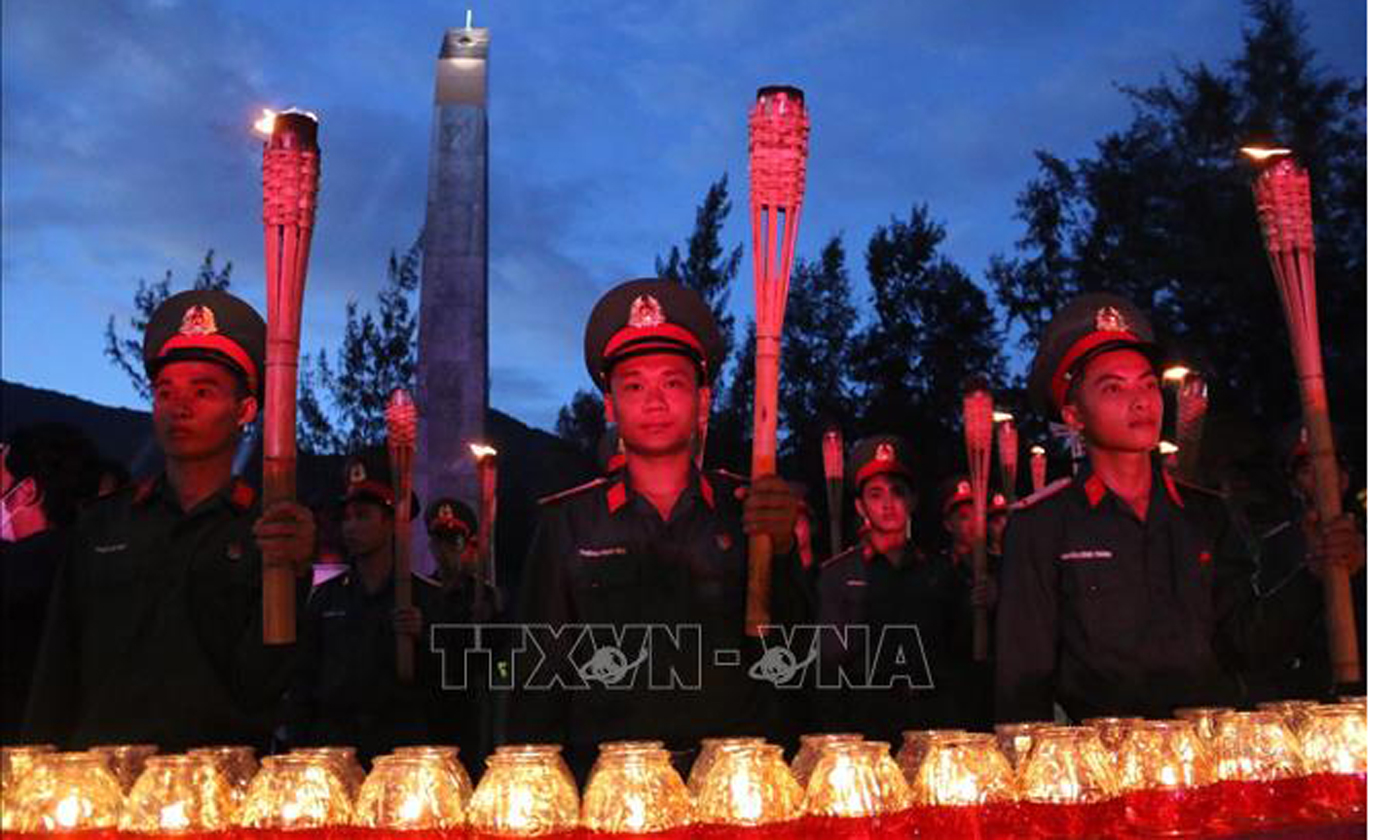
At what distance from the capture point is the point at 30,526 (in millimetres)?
4094

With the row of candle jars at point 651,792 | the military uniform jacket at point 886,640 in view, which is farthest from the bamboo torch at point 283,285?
the military uniform jacket at point 886,640

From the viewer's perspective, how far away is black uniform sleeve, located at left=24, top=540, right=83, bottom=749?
11.6 feet

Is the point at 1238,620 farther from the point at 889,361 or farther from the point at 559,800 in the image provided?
the point at 889,361

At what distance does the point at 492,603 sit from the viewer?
7004mm

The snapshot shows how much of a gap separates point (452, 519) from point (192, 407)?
4.39m

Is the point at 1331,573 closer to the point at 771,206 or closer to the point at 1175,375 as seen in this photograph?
the point at 771,206

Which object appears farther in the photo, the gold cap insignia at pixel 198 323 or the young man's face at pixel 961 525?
the young man's face at pixel 961 525

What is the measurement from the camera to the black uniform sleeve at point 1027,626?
3.87 metres

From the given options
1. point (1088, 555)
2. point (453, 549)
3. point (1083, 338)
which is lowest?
point (1088, 555)

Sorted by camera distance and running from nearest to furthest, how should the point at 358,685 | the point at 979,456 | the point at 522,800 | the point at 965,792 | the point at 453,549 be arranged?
1. the point at 522,800
2. the point at 965,792
3. the point at 358,685
4. the point at 979,456
5. the point at 453,549

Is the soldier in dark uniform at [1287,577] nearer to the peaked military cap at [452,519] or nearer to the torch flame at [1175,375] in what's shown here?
the torch flame at [1175,375]

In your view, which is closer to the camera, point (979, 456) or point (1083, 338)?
point (1083, 338)

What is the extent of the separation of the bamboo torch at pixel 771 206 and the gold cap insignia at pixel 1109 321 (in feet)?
3.72

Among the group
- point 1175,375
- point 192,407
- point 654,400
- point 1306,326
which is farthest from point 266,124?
point 1175,375
